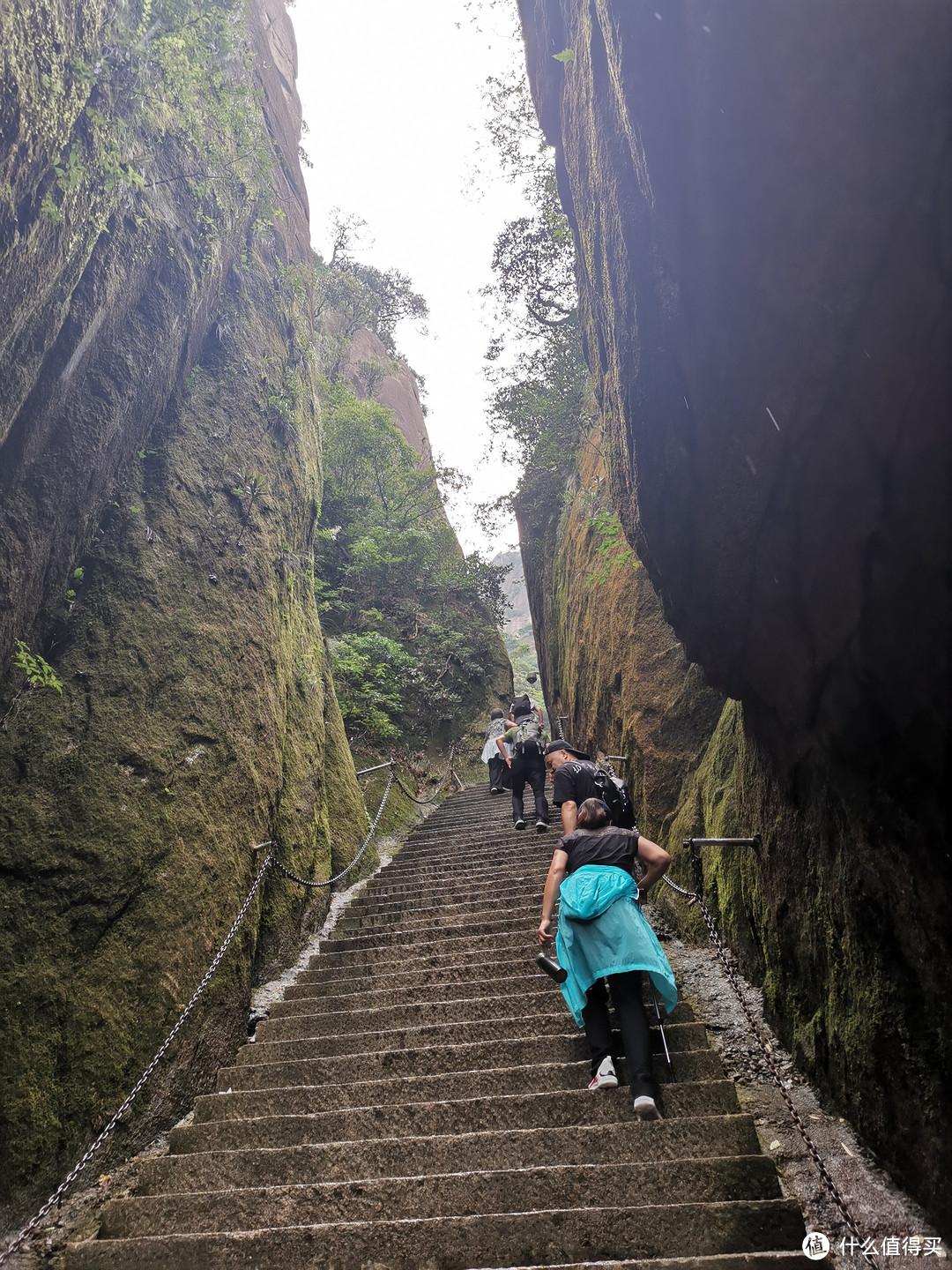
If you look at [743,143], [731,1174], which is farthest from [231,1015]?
[743,143]

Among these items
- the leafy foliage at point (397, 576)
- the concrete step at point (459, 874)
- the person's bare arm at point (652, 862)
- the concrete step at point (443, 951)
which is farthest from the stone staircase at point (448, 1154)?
the leafy foliage at point (397, 576)

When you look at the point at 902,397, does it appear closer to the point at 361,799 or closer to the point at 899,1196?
the point at 899,1196

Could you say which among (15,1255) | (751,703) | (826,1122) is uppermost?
(751,703)

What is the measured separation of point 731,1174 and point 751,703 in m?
2.35

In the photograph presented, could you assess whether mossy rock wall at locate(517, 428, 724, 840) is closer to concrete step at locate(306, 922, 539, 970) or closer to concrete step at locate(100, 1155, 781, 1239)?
concrete step at locate(306, 922, 539, 970)

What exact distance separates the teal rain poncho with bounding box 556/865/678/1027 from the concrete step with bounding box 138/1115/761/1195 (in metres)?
0.58

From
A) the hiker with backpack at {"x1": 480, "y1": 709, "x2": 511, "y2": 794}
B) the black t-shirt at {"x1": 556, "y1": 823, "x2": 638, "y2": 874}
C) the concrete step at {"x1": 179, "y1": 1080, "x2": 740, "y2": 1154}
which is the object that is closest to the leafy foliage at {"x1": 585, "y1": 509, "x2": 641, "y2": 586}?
the hiker with backpack at {"x1": 480, "y1": 709, "x2": 511, "y2": 794}

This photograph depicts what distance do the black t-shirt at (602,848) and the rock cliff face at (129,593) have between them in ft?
8.72

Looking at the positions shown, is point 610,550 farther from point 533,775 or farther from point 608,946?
point 608,946

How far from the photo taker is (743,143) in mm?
2684

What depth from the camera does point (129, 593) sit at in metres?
5.23

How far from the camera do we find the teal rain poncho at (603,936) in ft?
10.9

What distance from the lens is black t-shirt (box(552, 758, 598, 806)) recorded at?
16.3 feet

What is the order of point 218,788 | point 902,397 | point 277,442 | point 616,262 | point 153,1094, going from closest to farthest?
Result: point 902,397, point 153,1094, point 616,262, point 218,788, point 277,442
